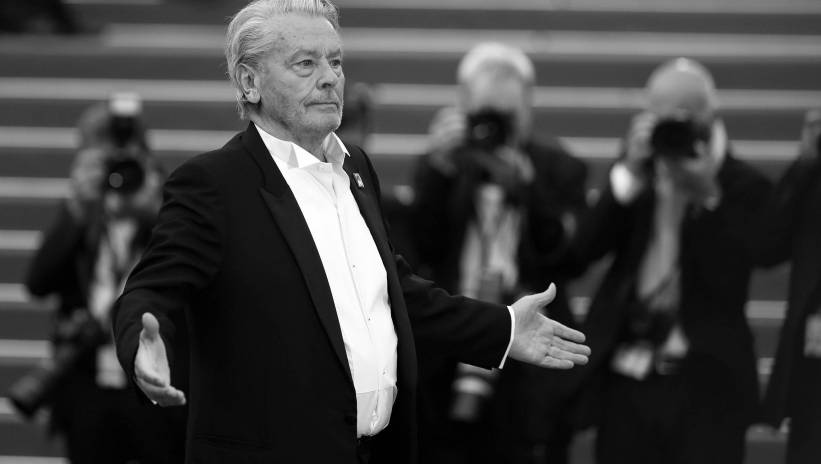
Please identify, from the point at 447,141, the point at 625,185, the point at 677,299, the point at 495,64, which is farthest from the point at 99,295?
the point at 677,299

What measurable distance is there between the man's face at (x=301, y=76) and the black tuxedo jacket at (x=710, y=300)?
6.60ft

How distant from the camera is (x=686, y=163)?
4750mm

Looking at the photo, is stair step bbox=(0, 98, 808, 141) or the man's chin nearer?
the man's chin

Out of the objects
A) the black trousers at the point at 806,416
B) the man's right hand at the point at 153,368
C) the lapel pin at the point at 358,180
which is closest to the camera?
the man's right hand at the point at 153,368

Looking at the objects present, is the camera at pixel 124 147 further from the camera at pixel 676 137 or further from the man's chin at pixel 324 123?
the man's chin at pixel 324 123

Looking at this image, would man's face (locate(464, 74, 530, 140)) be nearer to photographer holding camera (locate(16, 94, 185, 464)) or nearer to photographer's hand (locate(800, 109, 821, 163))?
photographer's hand (locate(800, 109, 821, 163))

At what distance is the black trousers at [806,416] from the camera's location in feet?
15.0

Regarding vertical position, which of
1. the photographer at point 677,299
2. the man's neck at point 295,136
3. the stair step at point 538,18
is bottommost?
the photographer at point 677,299

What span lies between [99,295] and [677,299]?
2022 millimetres

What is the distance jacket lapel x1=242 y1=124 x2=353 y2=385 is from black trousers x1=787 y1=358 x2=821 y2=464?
2.12 metres

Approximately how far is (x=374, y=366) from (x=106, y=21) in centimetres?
533

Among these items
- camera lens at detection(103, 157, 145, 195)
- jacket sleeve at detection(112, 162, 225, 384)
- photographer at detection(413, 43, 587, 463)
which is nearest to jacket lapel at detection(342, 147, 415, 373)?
jacket sleeve at detection(112, 162, 225, 384)

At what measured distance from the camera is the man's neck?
308 centimetres

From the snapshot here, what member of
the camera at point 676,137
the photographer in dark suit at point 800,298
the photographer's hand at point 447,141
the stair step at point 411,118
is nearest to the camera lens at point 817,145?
the photographer in dark suit at point 800,298
